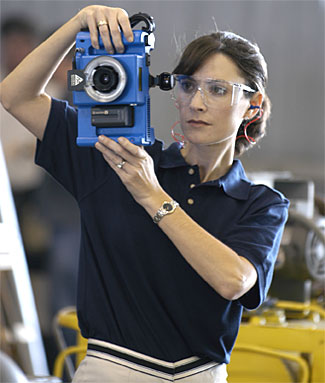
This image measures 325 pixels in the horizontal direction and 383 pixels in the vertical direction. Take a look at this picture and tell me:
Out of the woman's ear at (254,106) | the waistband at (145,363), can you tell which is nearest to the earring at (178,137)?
the woman's ear at (254,106)

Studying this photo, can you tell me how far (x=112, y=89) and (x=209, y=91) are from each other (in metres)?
0.23

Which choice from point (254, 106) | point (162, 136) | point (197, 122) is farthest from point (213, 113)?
point (162, 136)

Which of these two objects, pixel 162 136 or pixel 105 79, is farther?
pixel 162 136

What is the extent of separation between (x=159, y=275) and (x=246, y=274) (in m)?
0.17

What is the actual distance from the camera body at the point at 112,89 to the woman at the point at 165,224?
31 millimetres

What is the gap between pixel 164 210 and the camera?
3.51 feet

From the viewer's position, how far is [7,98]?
3.86 feet

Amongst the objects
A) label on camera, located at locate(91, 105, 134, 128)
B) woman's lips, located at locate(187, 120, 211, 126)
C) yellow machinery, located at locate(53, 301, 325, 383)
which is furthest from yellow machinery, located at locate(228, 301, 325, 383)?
label on camera, located at locate(91, 105, 134, 128)

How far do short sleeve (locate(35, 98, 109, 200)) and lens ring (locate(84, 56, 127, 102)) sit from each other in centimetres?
16

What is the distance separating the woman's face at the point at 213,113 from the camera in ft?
3.89

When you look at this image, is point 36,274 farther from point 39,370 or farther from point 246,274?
point 246,274

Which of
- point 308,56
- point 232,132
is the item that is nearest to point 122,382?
point 232,132

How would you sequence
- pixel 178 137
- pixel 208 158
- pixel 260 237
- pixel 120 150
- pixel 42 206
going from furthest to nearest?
pixel 42 206 → pixel 178 137 → pixel 208 158 → pixel 260 237 → pixel 120 150

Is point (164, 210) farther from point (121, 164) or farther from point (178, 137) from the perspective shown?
point (178, 137)
